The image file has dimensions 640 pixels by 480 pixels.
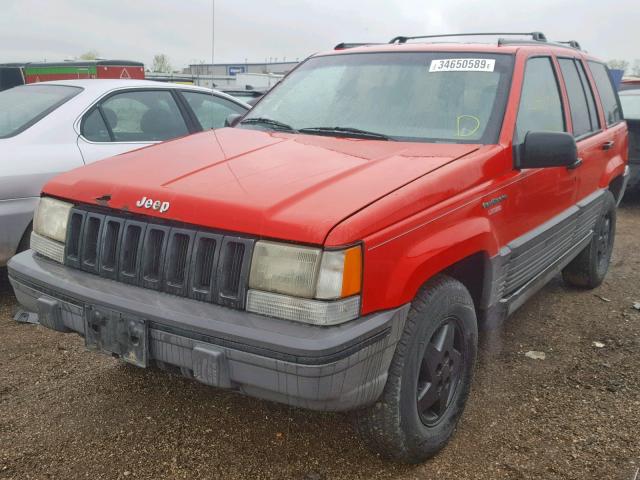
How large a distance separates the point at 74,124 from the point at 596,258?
13.8 ft

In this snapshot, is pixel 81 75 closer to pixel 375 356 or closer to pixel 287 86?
pixel 287 86

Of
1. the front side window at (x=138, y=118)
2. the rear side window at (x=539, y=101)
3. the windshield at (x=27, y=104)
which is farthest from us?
the front side window at (x=138, y=118)

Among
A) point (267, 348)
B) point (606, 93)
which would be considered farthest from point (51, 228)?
point (606, 93)

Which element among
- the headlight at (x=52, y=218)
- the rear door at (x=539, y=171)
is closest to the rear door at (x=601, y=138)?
the rear door at (x=539, y=171)

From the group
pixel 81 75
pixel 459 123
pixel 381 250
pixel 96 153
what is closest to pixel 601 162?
pixel 459 123

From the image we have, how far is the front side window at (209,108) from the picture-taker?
5.41 metres

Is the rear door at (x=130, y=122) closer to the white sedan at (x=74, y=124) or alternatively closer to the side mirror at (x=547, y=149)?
the white sedan at (x=74, y=124)

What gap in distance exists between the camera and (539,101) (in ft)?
11.1

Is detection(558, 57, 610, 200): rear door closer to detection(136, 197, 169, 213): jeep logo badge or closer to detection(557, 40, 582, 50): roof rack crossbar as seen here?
detection(557, 40, 582, 50): roof rack crossbar

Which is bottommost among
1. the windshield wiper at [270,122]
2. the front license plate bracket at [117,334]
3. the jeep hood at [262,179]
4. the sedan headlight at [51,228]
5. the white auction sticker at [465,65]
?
the front license plate bracket at [117,334]

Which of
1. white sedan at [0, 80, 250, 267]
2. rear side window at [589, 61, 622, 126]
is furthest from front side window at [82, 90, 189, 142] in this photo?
rear side window at [589, 61, 622, 126]

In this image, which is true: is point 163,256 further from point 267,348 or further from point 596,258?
point 596,258

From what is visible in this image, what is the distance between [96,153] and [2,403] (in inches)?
84.1

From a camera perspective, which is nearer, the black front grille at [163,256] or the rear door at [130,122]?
the black front grille at [163,256]
